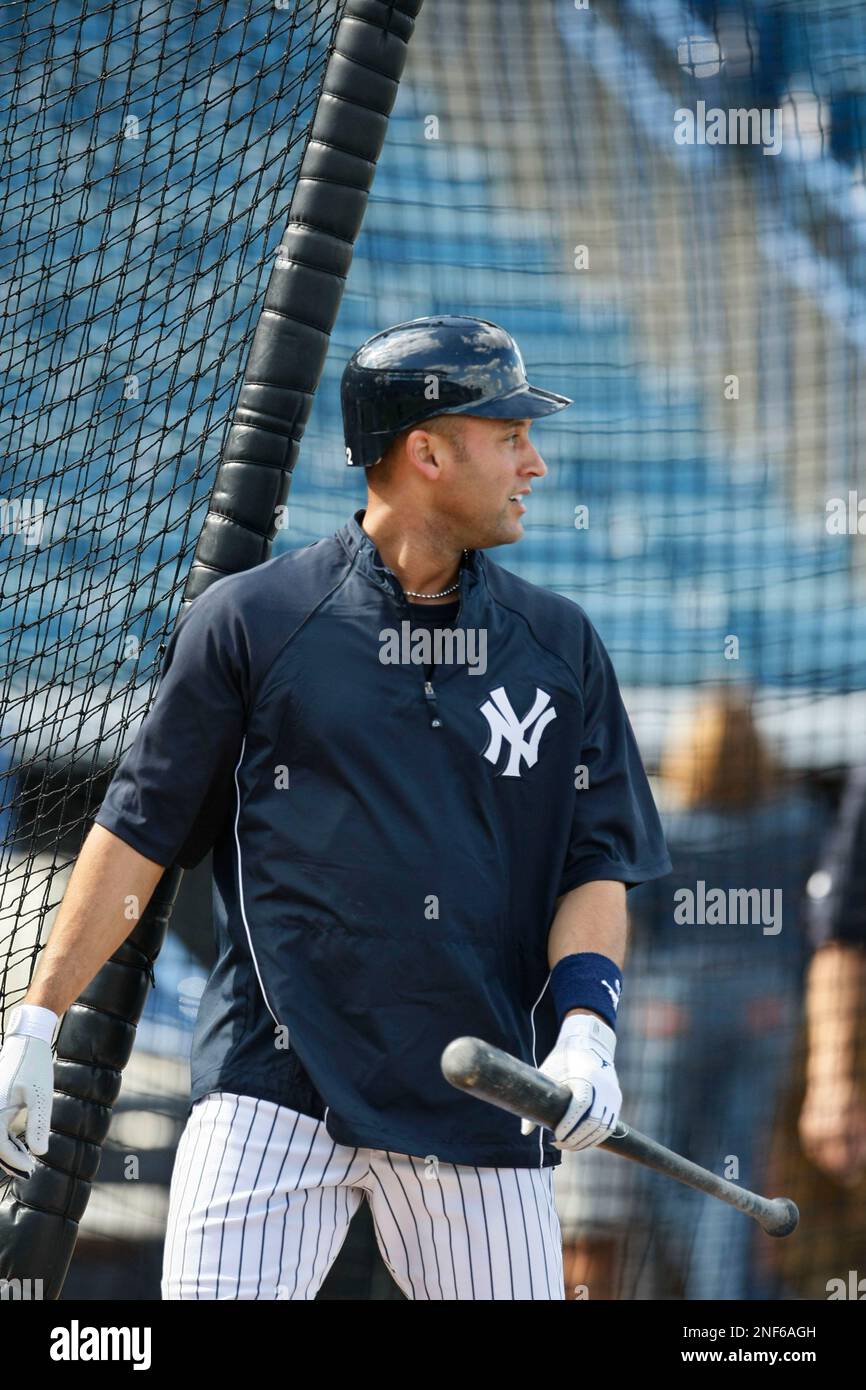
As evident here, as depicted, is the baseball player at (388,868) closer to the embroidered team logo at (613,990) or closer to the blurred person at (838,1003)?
the embroidered team logo at (613,990)

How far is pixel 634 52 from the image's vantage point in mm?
3521

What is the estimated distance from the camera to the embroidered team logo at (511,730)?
176 centimetres

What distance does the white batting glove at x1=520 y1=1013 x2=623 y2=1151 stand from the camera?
160 centimetres

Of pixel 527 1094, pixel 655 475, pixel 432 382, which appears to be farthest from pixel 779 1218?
pixel 655 475

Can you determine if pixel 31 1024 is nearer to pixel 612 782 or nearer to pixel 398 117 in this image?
pixel 612 782

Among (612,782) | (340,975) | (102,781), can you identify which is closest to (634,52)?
(102,781)

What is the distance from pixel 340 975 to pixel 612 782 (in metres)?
0.38

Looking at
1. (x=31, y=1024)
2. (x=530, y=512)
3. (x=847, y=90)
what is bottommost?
(x=31, y=1024)

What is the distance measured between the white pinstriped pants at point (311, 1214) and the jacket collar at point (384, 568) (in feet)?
1.89

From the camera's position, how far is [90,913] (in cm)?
173

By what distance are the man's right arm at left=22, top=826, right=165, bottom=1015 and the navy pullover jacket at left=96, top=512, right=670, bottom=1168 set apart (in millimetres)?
29
